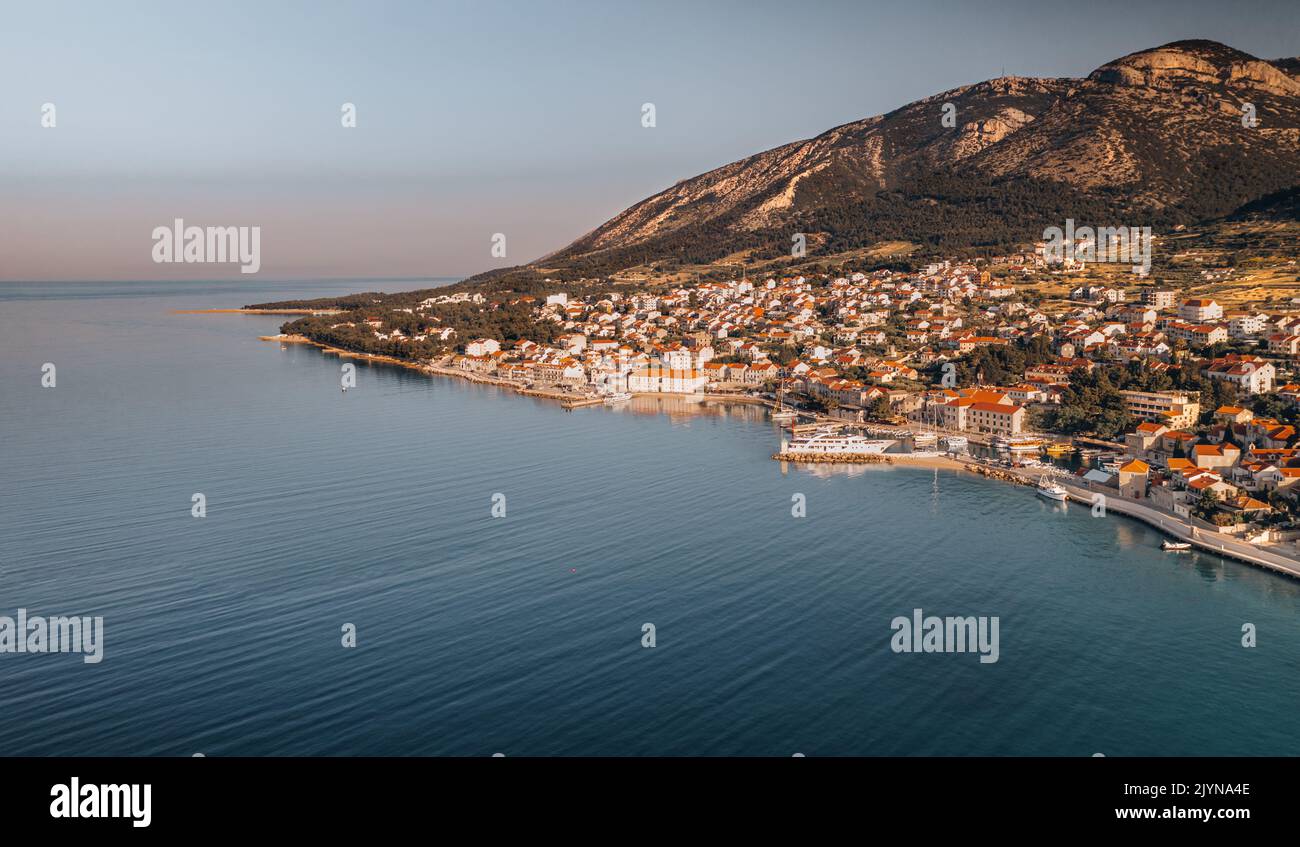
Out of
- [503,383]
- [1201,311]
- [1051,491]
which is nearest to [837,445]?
[1051,491]

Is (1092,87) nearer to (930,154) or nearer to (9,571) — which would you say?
(930,154)

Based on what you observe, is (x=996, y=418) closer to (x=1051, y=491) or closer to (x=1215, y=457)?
(x=1051, y=491)

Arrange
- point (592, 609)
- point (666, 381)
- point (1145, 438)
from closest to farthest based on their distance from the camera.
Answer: point (592, 609) → point (1145, 438) → point (666, 381)

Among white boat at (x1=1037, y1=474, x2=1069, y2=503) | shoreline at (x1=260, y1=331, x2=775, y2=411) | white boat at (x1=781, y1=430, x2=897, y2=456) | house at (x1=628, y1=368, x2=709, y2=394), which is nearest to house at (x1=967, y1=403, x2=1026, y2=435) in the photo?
white boat at (x1=781, y1=430, x2=897, y2=456)

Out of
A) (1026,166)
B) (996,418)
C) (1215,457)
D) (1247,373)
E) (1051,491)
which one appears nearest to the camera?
(1215,457)
